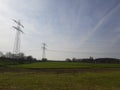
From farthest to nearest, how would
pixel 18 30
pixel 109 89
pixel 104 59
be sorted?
pixel 104 59 < pixel 18 30 < pixel 109 89

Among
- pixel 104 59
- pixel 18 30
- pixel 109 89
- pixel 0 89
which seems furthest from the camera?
pixel 104 59

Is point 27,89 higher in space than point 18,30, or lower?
lower

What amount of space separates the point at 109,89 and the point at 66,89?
11.9 feet

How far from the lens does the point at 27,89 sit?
54.4ft

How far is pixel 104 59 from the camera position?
516ft

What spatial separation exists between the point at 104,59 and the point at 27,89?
145 m

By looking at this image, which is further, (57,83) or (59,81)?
(59,81)

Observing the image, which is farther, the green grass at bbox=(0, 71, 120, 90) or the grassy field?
the grassy field

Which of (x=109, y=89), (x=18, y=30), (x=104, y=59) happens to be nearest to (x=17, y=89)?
(x=109, y=89)

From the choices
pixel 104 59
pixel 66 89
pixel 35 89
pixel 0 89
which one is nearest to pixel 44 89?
pixel 35 89

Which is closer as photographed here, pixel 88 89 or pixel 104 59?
pixel 88 89

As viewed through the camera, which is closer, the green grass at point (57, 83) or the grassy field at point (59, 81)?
the green grass at point (57, 83)

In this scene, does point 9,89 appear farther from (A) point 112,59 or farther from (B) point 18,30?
(A) point 112,59

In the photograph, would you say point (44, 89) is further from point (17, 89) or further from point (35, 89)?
point (17, 89)
